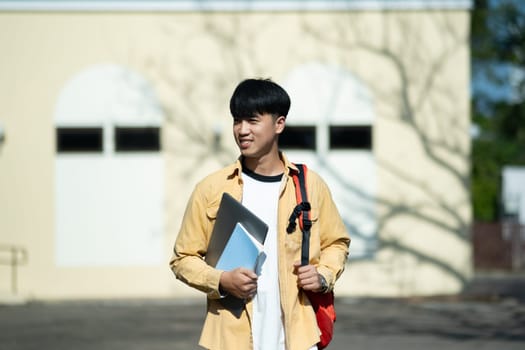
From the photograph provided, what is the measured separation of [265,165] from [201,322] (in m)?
9.54

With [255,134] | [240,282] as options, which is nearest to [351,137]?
[255,134]

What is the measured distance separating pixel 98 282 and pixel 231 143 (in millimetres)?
3290

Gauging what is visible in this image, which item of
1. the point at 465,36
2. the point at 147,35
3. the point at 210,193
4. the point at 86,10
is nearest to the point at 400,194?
the point at 465,36

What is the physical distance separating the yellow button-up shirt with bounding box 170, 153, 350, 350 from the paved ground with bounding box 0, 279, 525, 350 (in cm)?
654

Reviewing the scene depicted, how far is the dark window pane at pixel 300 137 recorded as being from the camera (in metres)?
17.5

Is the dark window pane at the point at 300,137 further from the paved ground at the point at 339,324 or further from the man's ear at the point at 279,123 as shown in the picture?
the man's ear at the point at 279,123

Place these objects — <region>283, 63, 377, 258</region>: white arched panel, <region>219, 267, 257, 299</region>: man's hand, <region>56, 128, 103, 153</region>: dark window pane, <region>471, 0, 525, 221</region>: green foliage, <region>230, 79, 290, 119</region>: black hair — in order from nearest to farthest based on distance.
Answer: <region>219, 267, 257, 299</region>: man's hand, <region>230, 79, 290, 119</region>: black hair, <region>283, 63, 377, 258</region>: white arched panel, <region>56, 128, 103, 153</region>: dark window pane, <region>471, 0, 525, 221</region>: green foliage

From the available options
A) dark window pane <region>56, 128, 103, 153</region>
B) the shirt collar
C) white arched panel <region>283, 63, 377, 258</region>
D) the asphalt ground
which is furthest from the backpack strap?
dark window pane <region>56, 128, 103, 153</region>

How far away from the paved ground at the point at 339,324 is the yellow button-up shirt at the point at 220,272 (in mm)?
6539

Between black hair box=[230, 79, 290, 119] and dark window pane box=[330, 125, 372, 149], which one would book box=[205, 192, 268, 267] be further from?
dark window pane box=[330, 125, 372, 149]

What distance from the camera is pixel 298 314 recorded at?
420 centimetres

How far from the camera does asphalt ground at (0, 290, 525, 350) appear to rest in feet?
36.7

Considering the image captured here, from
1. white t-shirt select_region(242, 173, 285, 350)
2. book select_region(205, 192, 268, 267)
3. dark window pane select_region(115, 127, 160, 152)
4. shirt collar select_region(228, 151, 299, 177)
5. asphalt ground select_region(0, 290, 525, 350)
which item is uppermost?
dark window pane select_region(115, 127, 160, 152)

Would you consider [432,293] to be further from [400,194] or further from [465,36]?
[465,36]
